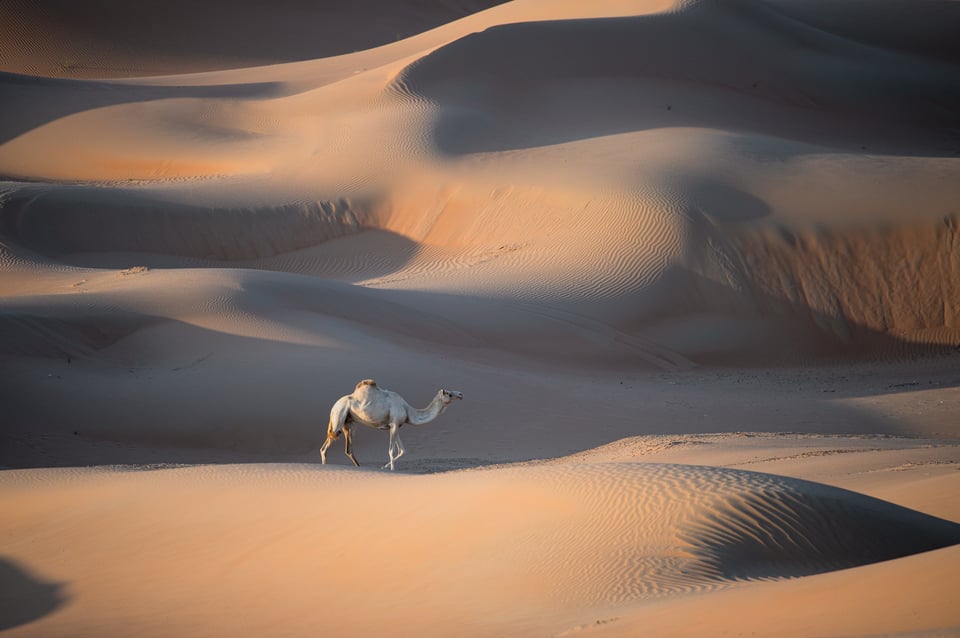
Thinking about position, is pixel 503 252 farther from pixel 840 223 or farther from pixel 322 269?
pixel 840 223

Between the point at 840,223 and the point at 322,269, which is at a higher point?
the point at 322,269

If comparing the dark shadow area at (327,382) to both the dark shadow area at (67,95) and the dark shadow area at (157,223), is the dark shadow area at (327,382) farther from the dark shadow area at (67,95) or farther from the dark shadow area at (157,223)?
the dark shadow area at (67,95)

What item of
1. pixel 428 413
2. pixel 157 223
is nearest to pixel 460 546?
pixel 428 413

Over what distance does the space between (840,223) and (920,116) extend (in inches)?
544

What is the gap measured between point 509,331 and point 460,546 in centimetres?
1226

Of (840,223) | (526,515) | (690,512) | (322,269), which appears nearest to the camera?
(690,512)

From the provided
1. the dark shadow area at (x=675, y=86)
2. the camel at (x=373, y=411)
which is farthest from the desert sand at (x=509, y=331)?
the camel at (x=373, y=411)

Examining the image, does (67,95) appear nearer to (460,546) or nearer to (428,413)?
(428,413)

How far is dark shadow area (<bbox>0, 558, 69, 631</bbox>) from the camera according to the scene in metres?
7.70

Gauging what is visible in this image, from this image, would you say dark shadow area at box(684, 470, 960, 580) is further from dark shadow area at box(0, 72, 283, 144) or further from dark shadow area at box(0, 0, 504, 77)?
dark shadow area at box(0, 0, 504, 77)

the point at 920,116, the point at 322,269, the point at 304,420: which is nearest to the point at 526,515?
the point at 304,420

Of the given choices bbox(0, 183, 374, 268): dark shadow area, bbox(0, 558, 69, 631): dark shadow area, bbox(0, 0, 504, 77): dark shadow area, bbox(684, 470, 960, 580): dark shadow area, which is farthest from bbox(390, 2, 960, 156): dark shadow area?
bbox(0, 0, 504, 77): dark shadow area

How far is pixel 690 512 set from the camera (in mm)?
7621

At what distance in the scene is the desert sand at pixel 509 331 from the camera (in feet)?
24.3
